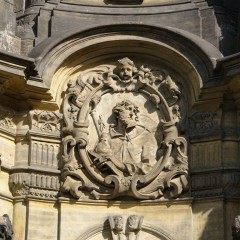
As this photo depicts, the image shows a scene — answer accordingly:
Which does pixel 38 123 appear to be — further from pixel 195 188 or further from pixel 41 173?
pixel 195 188

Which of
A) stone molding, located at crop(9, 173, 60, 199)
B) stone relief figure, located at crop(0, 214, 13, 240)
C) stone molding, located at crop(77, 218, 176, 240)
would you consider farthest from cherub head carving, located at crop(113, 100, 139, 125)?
stone relief figure, located at crop(0, 214, 13, 240)

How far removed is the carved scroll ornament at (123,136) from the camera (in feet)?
47.9

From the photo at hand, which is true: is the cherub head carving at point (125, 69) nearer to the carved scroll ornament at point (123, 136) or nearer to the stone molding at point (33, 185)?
the carved scroll ornament at point (123, 136)

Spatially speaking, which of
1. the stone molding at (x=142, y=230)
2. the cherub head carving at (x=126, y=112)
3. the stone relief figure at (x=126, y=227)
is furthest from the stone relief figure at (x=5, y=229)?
the cherub head carving at (x=126, y=112)

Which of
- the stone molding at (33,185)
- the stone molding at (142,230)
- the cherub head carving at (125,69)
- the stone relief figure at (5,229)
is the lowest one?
the stone relief figure at (5,229)

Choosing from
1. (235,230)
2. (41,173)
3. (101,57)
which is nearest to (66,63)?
(101,57)

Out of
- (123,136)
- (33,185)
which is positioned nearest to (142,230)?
(123,136)

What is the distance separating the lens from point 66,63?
49.2ft

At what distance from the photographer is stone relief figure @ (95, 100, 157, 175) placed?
48.2 ft

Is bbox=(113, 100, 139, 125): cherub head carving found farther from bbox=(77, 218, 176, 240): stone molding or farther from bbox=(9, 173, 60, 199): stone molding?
bbox=(77, 218, 176, 240): stone molding

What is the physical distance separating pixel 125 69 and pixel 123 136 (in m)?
0.94

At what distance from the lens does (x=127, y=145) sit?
1489 centimetres

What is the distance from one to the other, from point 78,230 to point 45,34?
9.08 ft

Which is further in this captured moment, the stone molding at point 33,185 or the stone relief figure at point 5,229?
the stone molding at point 33,185
